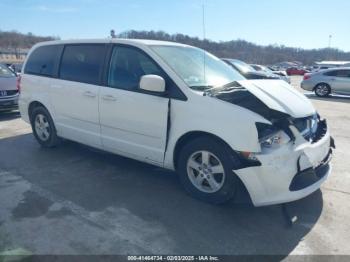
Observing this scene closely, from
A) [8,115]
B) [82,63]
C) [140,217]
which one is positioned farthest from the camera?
[8,115]

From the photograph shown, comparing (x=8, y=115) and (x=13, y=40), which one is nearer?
(x=8, y=115)

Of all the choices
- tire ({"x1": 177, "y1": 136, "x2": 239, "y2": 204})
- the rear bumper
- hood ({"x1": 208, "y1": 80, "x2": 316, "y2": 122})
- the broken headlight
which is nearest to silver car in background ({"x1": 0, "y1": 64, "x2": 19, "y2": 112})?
the rear bumper

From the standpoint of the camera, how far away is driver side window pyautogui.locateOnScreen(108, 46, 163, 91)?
4117mm

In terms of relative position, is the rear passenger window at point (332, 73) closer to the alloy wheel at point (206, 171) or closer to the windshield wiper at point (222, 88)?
the windshield wiper at point (222, 88)

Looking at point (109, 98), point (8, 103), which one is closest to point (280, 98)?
point (109, 98)

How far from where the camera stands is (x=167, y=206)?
371 centimetres

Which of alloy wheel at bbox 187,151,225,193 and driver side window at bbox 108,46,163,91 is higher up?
driver side window at bbox 108,46,163,91

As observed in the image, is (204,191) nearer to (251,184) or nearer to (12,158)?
(251,184)

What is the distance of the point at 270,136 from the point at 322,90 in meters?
14.0

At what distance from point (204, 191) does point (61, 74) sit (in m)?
3.05

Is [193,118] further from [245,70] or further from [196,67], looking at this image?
[245,70]

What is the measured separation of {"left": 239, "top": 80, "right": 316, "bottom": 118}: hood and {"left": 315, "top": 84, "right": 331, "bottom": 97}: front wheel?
1290cm

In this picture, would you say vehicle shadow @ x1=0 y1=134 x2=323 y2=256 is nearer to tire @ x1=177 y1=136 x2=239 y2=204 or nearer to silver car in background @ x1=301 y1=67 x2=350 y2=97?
tire @ x1=177 y1=136 x2=239 y2=204

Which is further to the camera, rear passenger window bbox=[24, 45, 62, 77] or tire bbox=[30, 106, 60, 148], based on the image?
tire bbox=[30, 106, 60, 148]
